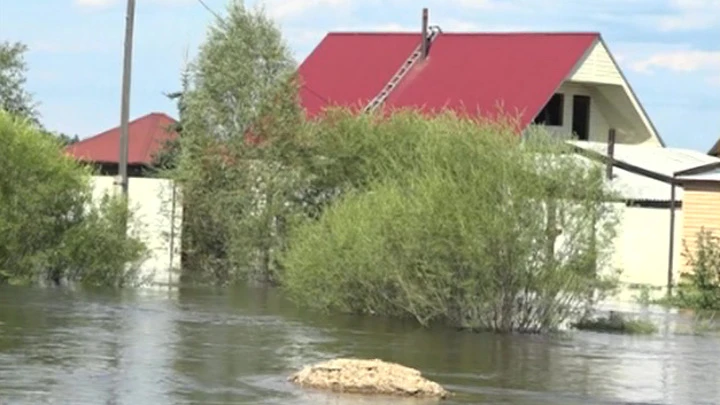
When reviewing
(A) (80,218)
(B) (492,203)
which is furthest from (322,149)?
(B) (492,203)

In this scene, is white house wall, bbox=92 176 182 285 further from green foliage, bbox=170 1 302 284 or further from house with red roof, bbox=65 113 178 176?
house with red roof, bbox=65 113 178 176

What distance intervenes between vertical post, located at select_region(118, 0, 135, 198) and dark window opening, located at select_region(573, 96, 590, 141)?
18.0 meters

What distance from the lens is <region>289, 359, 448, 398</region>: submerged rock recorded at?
64.3 ft

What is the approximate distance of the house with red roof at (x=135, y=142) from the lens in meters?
54.0

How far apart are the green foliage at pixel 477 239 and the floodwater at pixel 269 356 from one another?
1.87 feet

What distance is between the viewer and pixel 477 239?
27406 millimetres

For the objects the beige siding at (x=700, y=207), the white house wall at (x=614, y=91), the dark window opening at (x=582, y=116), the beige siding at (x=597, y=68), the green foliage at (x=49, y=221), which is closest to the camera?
the green foliage at (x=49, y=221)

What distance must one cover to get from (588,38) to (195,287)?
1943cm

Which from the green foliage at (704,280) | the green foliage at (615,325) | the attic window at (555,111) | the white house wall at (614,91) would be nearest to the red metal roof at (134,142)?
the attic window at (555,111)

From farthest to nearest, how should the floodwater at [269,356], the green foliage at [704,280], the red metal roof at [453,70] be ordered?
the red metal roof at [453,70] → the green foliage at [704,280] → the floodwater at [269,356]

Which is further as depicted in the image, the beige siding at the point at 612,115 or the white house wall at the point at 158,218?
the beige siding at the point at 612,115

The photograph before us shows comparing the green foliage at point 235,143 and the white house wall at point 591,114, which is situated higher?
the white house wall at point 591,114

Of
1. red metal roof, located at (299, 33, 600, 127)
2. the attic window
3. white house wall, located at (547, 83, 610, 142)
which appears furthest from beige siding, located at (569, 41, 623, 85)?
the attic window

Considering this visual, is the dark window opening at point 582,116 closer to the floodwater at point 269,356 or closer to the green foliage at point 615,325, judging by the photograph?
the floodwater at point 269,356
